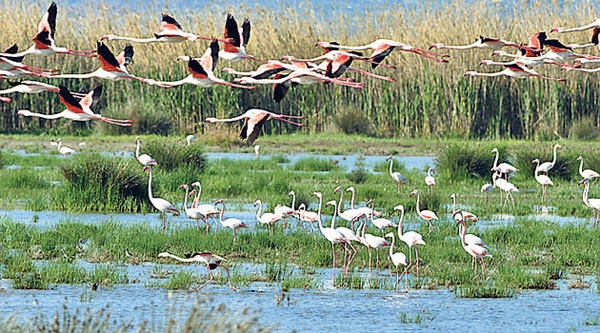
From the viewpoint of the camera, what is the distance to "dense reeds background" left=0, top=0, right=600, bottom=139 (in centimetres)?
2747

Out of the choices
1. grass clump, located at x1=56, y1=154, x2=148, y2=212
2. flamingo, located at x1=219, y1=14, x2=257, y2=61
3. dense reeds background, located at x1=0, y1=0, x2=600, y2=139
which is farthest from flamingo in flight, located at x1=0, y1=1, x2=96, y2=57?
dense reeds background, located at x1=0, y1=0, x2=600, y2=139

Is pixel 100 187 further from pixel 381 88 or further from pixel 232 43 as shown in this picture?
pixel 381 88

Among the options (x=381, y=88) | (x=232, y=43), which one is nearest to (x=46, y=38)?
(x=232, y=43)

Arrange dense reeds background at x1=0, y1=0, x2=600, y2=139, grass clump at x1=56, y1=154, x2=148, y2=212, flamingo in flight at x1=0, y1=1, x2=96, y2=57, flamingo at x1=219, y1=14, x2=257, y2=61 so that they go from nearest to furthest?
flamingo in flight at x1=0, y1=1, x2=96, y2=57
flamingo at x1=219, y1=14, x2=257, y2=61
grass clump at x1=56, y1=154, x2=148, y2=212
dense reeds background at x1=0, y1=0, x2=600, y2=139

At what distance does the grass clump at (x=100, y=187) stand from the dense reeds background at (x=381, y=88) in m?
12.0

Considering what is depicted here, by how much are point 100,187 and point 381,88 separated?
1401 cm

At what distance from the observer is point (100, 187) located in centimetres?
1524

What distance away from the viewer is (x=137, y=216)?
15109 mm

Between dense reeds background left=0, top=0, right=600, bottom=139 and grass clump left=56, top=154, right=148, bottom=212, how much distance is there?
12.0m

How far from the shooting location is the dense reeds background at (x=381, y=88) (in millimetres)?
27469

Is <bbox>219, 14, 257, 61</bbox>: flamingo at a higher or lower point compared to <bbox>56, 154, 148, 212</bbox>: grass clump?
higher

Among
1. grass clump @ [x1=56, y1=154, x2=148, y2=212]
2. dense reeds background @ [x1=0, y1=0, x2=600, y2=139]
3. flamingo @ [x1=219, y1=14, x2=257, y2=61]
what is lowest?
dense reeds background @ [x1=0, y1=0, x2=600, y2=139]

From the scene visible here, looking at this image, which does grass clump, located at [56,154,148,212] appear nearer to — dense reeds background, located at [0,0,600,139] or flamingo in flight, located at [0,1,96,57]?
flamingo in flight, located at [0,1,96,57]

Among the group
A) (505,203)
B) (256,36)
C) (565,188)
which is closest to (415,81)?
(256,36)
